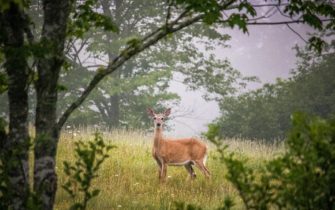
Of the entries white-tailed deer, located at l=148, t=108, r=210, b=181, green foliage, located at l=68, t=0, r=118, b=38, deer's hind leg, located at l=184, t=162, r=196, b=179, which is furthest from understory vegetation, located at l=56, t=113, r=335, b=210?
green foliage, located at l=68, t=0, r=118, b=38

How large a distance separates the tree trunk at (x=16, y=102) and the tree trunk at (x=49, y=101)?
120mm

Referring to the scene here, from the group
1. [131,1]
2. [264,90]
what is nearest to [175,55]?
[131,1]

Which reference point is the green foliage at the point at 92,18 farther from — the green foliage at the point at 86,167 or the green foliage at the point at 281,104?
the green foliage at the point at 281,104

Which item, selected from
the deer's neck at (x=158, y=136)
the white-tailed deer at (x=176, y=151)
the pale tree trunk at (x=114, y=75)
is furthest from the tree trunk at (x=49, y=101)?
the pale tree trunk at (x=114, y=75)

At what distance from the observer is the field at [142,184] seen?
6930 millimetres

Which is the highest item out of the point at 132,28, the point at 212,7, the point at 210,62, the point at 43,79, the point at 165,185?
the point at 132,28

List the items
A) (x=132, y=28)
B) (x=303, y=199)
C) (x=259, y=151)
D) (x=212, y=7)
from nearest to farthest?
(x=303, y=199)
(x=212, y=7)
(x=259, y=151)
(x=132, y=28)

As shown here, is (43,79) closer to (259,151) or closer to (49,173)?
(49,173)

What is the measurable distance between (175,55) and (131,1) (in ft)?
13.7

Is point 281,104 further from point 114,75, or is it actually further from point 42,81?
point 42,81

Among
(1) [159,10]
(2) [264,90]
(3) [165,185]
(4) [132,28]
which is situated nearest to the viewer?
(3) [165,185]

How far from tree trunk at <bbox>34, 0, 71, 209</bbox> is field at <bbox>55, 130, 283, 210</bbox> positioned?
2680mm

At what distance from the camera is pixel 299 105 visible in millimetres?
25812

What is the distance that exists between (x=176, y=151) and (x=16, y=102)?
20.5 ft
